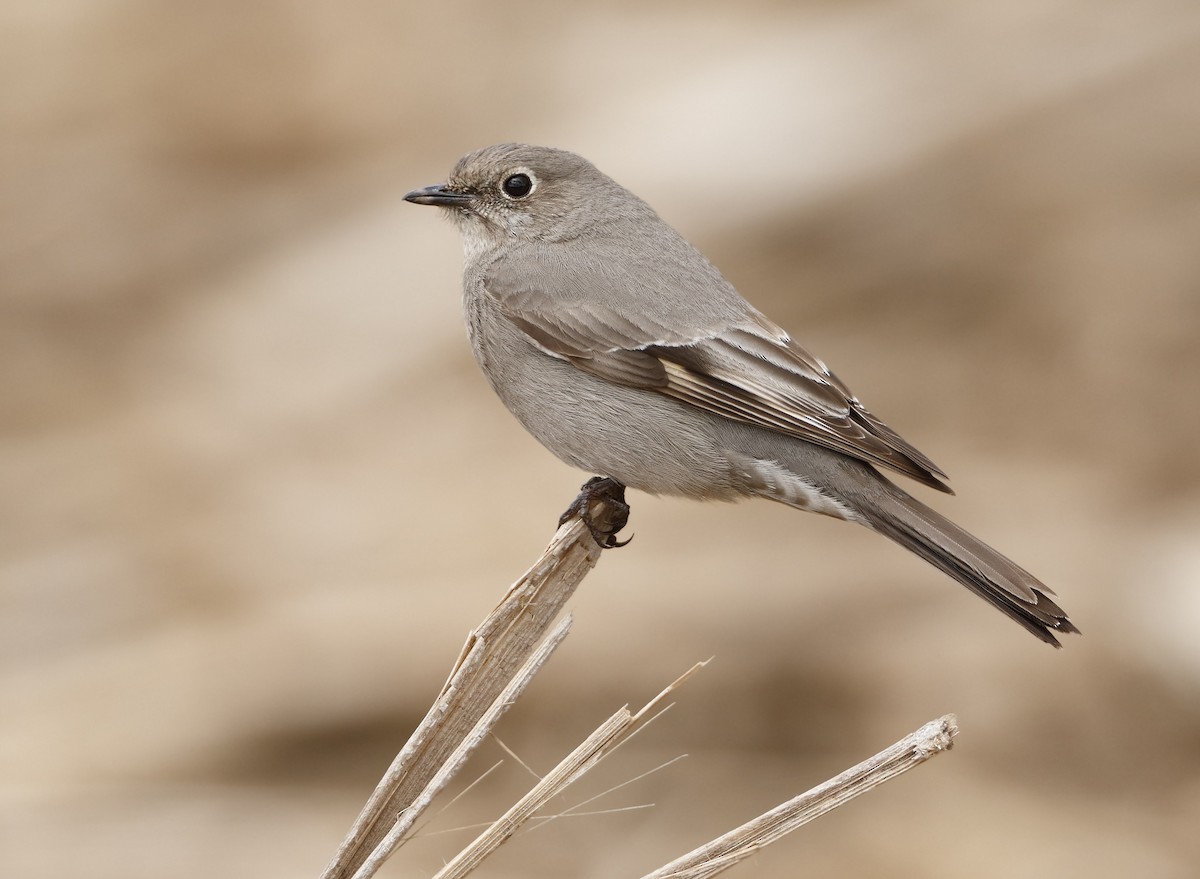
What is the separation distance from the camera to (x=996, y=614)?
787cm

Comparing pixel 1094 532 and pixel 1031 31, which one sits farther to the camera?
pixel 1031 31

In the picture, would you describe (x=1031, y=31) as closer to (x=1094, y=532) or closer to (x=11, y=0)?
(x=1094, y=532)

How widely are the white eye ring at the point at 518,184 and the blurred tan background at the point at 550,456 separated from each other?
255cm

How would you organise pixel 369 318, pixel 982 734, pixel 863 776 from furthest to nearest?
pixel 369 318 → pixel 982 734 → pixel 863 776

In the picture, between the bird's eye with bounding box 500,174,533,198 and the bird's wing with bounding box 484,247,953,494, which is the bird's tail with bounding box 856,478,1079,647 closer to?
the bird's wing with bounding box 484,247,953,494

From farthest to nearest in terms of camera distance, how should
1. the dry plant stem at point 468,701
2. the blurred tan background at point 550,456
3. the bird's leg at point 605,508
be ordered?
the blurred tan background at point 550,456 → the bird's leg at point 605,508 → the dry plant stem at point 468,701

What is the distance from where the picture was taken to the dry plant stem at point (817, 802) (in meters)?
2.73

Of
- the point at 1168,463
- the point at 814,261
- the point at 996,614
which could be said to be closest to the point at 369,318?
the point at 814,261

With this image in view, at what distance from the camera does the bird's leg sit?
4.97m

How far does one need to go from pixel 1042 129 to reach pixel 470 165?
16.8 feet

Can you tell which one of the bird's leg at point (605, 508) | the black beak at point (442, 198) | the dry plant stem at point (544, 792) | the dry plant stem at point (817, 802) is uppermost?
the black beak at point (442, 198)

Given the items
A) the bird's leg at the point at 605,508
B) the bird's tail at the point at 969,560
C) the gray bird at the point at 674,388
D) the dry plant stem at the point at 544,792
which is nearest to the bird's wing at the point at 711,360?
the gray bird at the point at 674,388

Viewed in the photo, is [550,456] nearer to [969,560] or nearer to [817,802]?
[969,560]

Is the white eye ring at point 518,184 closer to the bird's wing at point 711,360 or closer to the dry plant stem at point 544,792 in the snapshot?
the bird's wing at point 711,360
